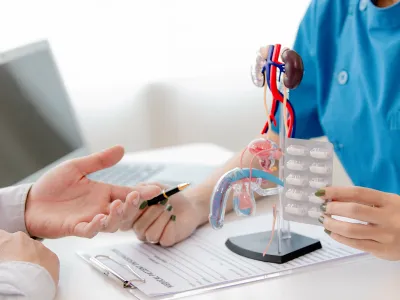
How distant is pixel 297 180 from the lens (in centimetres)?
79

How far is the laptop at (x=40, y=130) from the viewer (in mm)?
1121

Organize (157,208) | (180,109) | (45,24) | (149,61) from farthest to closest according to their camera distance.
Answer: (180,109) → (149,61) → (45,24) → (157,208)

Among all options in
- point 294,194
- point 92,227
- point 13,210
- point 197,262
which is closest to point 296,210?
point 294,194

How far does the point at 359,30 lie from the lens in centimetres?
101

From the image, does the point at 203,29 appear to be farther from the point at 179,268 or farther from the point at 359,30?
A: the point at 179,268

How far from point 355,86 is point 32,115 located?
0.58 metres

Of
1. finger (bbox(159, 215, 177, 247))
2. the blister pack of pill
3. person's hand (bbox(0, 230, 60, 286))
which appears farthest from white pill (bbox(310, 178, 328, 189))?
person's hand (bbox(0, 230, 60, 286))

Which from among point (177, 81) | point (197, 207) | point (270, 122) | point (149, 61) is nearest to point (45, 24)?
point (149, 61)

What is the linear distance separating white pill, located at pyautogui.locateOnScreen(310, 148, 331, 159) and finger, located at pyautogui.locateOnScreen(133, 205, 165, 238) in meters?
0.25

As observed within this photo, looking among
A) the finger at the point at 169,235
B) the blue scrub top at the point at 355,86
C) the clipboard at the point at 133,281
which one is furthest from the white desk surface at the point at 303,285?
the blue scrub top at the point at 355,86

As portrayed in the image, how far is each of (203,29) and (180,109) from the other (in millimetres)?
227

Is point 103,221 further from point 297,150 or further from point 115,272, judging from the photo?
point 297,150

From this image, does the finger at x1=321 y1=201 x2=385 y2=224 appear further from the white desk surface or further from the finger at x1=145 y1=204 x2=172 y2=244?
the finger at x1=145 y1=204 x2=172 y2=244

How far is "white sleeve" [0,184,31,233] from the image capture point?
85 cm
